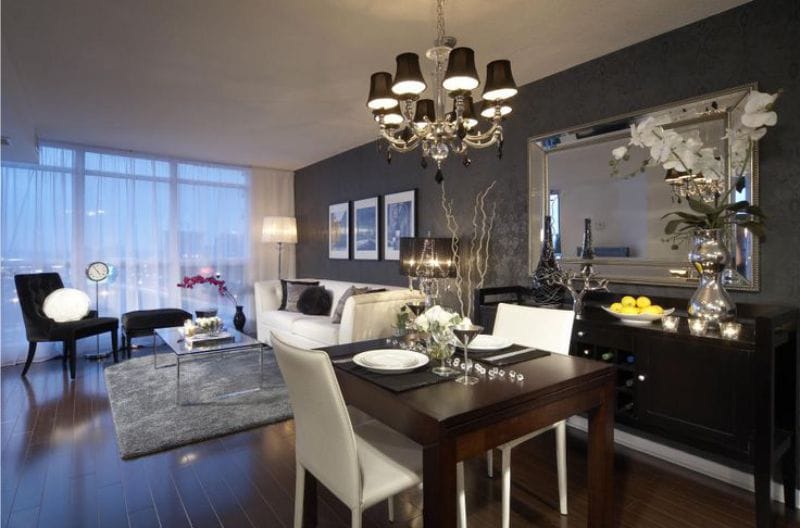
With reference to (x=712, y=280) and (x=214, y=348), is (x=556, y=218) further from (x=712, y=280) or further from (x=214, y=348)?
(x=214, y=348)

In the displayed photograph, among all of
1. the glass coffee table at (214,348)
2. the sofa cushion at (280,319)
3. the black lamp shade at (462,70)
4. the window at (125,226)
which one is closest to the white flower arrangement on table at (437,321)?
the black lamp shade at (462,70)

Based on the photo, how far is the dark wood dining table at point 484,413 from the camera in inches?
46.9

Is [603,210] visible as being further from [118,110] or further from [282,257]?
[282,257]

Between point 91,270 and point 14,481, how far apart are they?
3248mm

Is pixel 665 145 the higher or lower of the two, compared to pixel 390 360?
higher

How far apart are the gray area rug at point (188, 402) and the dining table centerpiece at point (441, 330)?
184 centimetres

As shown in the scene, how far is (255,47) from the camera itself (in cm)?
260

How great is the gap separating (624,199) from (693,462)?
60.4 inches

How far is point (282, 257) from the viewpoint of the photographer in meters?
6.44

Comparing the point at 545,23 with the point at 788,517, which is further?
the point at 545,23

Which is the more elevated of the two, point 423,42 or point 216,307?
point 423,42

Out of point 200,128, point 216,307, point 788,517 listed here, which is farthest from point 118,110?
point 788,517

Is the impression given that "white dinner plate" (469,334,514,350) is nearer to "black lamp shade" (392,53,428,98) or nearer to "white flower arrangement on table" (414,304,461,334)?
"white flower arrangement on table" (414,304,461,334)

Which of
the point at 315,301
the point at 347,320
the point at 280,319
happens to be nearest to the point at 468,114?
the point at 347,320
